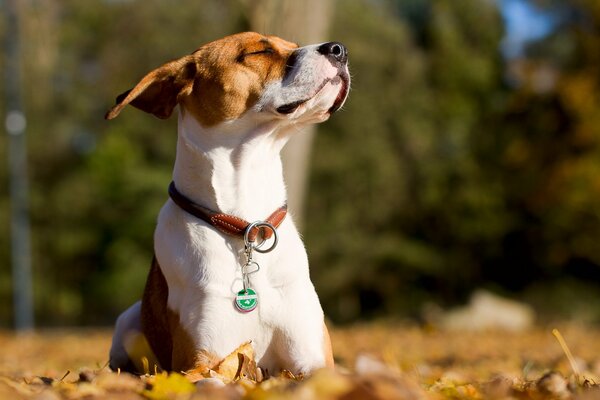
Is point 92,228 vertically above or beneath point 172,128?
beneath

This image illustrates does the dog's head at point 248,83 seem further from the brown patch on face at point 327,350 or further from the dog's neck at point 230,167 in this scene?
the brown patch on face at point 327,350

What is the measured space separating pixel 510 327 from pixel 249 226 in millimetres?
12738

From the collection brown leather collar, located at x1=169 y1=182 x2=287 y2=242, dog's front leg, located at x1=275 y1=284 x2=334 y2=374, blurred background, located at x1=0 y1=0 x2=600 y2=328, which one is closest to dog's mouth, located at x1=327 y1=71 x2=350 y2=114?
brown leather collar, located at x1=169 y1=182 x2=287 y2=242

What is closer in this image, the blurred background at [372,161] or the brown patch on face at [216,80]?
the brown patch on face at [216,80]

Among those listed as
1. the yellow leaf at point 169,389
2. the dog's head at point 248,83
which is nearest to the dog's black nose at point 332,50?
the dog's head at point 248,83

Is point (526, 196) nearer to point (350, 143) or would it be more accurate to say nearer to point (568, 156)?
point (568, 156)

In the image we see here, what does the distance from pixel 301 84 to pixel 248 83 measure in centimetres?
26

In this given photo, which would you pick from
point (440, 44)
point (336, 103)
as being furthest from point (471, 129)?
point (336, 103)

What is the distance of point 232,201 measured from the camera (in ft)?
13.1

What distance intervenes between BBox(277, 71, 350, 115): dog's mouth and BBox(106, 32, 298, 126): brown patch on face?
15 cm

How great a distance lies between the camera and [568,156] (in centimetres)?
2339

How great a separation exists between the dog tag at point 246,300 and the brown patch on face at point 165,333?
0.83ft

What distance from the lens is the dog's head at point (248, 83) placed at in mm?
4035

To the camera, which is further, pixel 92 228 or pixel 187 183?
pixel 92 228
